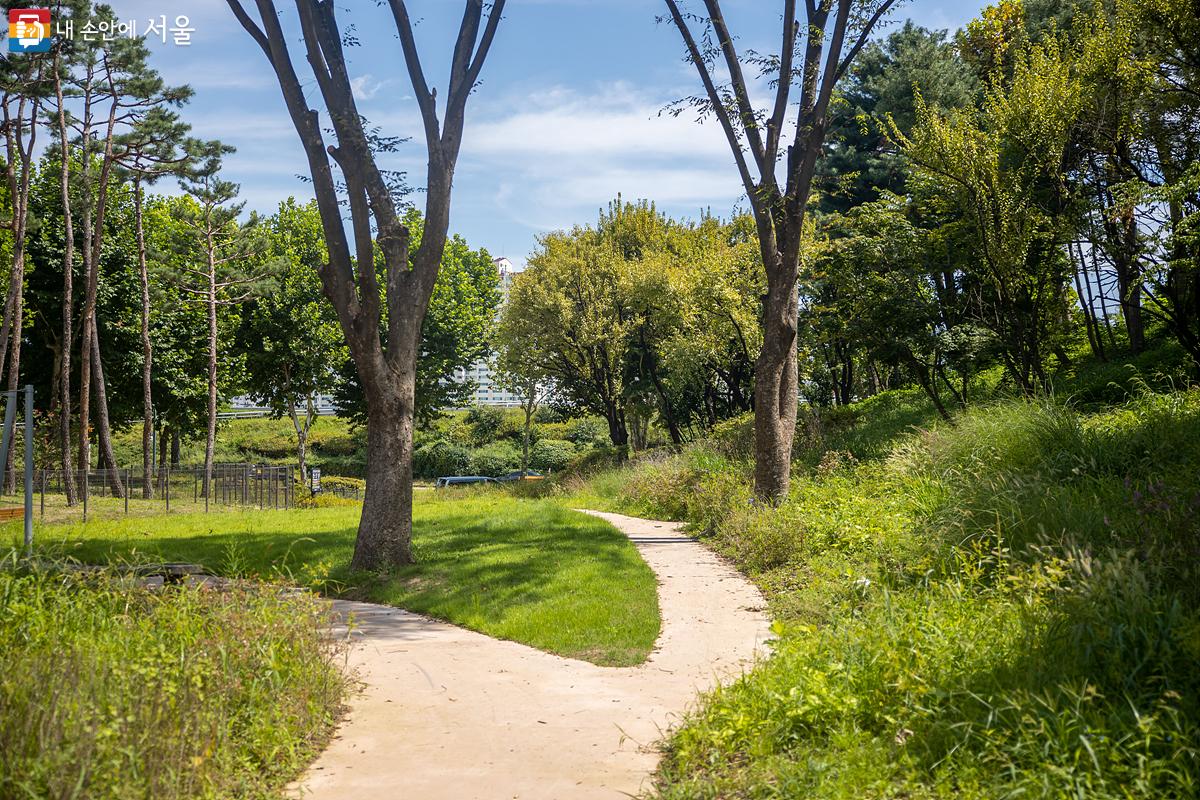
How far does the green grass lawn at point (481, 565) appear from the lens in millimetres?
7230

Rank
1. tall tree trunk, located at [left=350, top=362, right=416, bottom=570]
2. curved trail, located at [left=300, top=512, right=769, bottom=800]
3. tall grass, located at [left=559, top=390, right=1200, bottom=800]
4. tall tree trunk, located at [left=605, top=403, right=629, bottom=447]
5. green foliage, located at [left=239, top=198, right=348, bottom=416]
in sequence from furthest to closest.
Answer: green foliage, located at [left=239, top=198, right=348, bottom=416]
tall tree trunk, located at [left=605, top=403, right=629, bottom=447]
tall tree trunk, located at [left=350, top=362, right=416, bottom=570]
curved trail, located at [left=300, top=512, right=769, bottom=800]
tall grass, located at [left=559, top=390, right=1200, bottom=800]

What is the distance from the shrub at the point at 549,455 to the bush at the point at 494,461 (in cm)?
144

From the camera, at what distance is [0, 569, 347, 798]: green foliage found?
10.6 ft

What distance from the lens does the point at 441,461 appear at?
46531 millimetres

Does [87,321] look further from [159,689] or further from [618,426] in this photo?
[159,689]

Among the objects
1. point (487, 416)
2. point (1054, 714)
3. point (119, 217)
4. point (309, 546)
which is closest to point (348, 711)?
point (1054, 714)

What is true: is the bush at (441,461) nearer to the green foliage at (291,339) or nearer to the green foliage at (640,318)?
the green foliage at (291,339)

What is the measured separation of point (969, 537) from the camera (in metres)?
6.49

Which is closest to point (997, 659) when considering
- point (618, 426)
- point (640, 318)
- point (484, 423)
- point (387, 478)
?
point (387, 478)

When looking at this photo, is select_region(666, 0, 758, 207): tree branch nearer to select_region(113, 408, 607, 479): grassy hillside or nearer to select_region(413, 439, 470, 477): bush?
select_region(113, 408, 607, 479): grassy hillside

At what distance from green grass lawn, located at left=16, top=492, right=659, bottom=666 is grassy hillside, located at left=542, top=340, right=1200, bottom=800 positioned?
1569mm

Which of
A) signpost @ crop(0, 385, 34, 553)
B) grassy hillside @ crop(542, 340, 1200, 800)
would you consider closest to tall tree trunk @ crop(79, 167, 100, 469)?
signpost @ crop(0, 385, 34, 553)

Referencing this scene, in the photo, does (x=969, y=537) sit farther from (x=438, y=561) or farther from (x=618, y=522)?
(x=618, y=522)

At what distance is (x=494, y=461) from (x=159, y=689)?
43.5m
